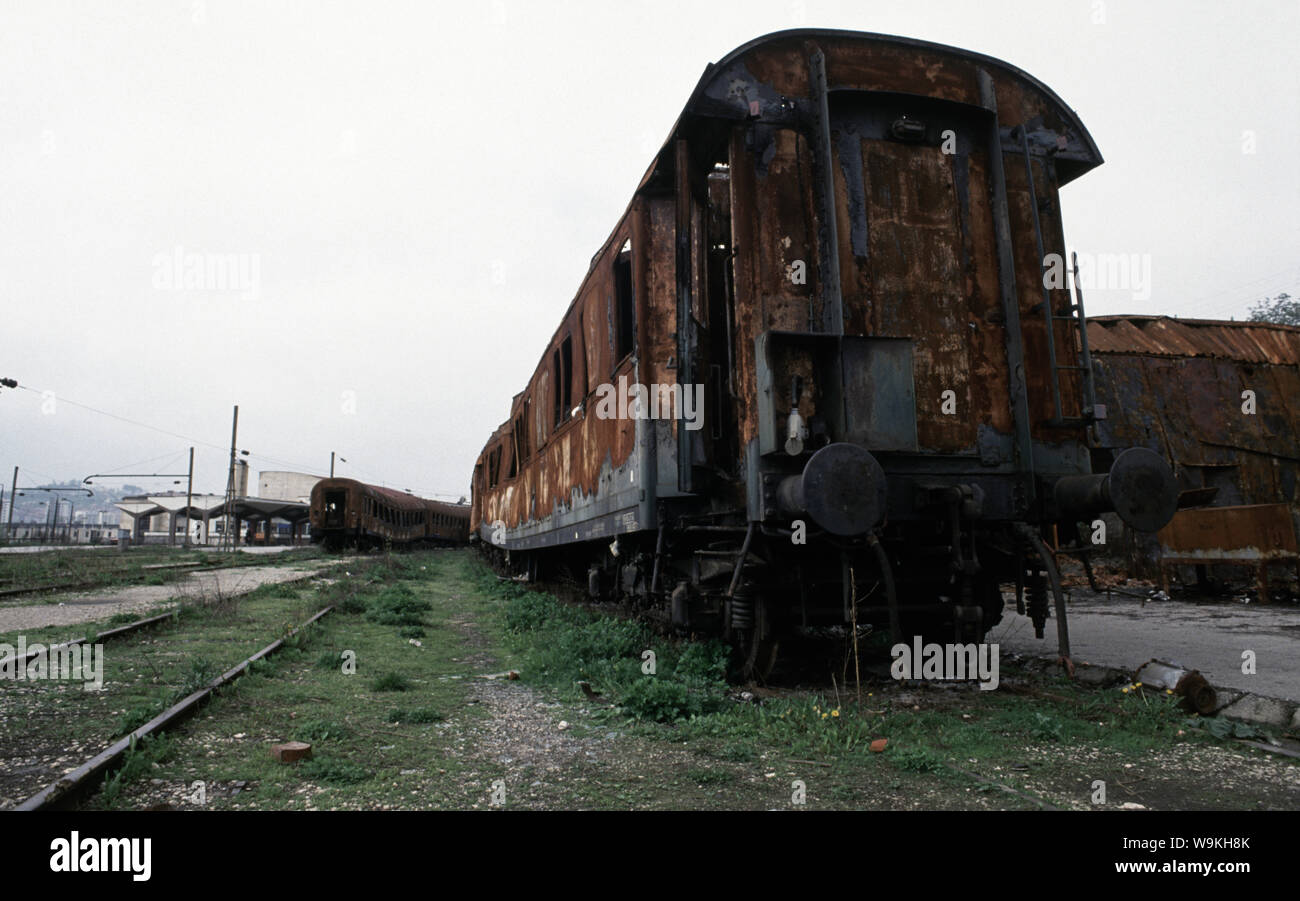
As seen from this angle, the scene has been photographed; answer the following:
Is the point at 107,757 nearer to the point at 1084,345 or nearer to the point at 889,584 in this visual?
the point at 889,584

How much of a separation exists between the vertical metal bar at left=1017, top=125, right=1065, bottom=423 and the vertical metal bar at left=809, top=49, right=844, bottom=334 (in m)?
1.32

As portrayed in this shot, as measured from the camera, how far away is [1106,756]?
3457 mm

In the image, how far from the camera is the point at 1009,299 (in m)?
4.77

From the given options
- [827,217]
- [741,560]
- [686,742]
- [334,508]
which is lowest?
[686,742]

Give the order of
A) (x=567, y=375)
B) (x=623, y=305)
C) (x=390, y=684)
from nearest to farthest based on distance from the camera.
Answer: (x=390, y=684)
(x=623, y=305)
(x=567, y=375)

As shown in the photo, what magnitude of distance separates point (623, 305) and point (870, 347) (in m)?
2.46

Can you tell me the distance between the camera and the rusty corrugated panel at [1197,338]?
13406 mm

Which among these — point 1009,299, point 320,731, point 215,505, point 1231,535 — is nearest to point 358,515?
point 1231,535

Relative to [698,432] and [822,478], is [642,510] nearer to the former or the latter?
[698,432]

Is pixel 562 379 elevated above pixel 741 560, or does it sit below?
above
